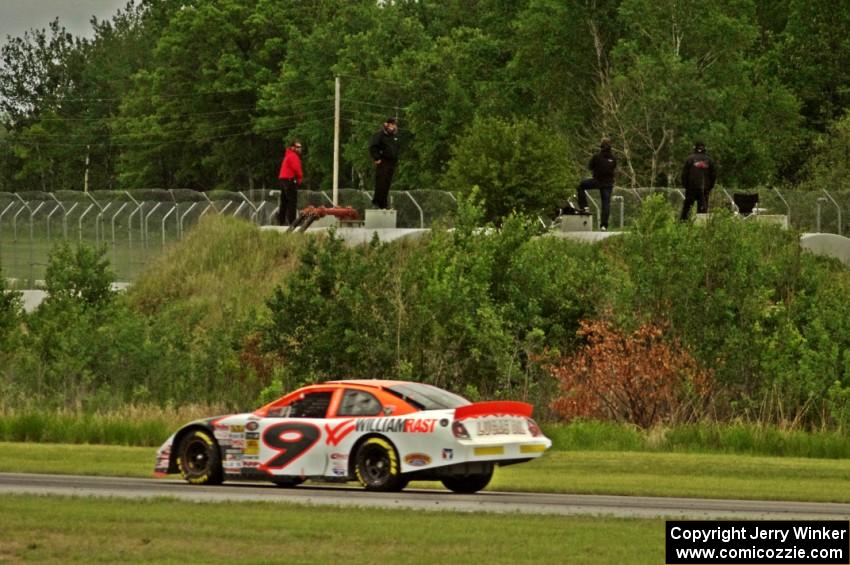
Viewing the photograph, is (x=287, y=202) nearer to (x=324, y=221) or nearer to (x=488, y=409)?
(x=324, y=221)

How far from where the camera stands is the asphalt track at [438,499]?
1895 cm

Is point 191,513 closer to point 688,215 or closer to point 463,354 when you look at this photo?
point 463,354

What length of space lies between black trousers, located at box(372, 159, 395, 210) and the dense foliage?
6.05 feet

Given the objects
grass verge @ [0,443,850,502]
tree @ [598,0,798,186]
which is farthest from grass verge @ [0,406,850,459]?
tree @ [598,0,798,186]

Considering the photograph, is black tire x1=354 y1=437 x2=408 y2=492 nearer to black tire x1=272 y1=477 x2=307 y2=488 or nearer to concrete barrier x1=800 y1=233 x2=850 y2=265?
black tire x1=272 y1=477 x2=307 y2=488

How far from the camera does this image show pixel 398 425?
21.8 metres

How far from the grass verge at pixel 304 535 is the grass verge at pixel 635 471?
13.2ft

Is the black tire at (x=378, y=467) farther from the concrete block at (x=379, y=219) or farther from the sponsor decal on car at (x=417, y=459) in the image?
the concrete block at (x=379, y=219)

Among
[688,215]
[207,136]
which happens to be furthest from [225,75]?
[688,215]

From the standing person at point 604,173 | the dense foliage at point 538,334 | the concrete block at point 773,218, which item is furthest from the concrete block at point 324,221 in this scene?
the concrete block at point 773,218

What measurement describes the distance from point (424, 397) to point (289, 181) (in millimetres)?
25027

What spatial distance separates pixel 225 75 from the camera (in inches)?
4345

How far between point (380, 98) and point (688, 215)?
171ft

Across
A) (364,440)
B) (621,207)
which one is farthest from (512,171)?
(364,440)
